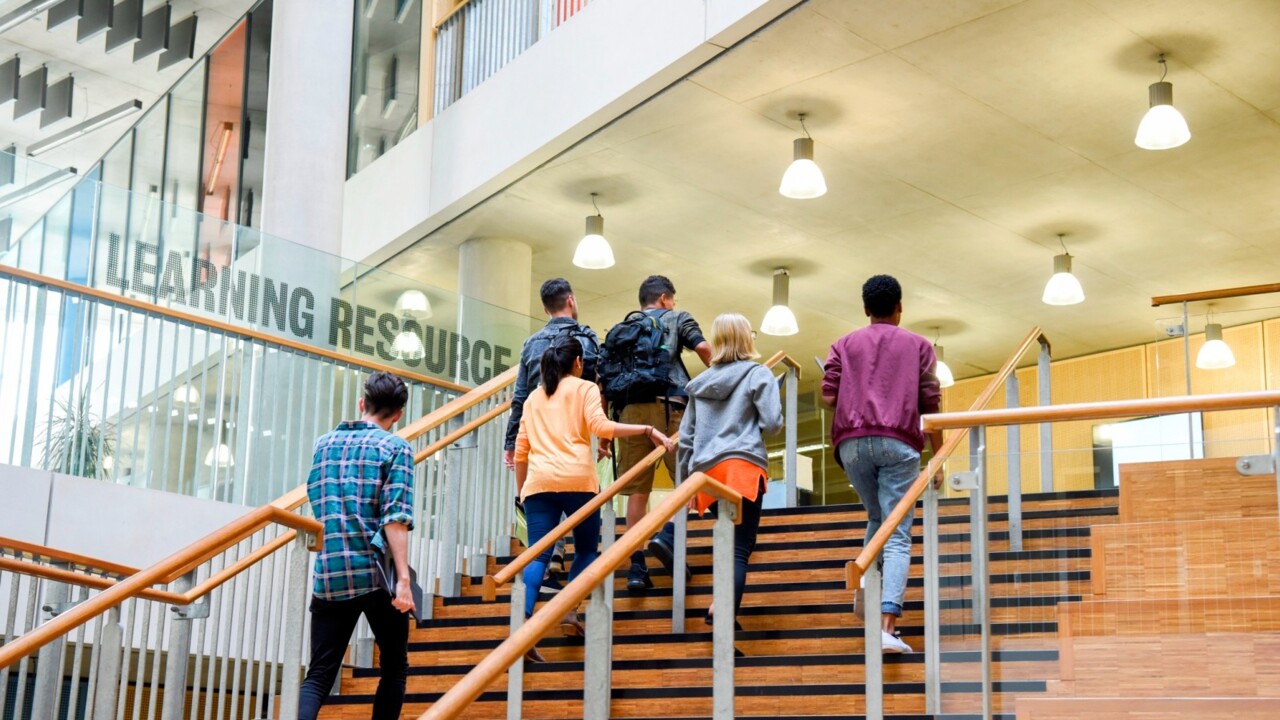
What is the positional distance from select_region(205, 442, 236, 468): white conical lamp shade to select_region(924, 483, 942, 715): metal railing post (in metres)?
4.99

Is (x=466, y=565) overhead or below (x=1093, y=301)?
below

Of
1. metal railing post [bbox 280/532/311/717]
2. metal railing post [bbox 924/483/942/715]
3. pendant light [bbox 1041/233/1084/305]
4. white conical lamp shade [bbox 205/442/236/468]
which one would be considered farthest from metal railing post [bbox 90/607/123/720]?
pendant light [bbox 1041/233/1084/305]

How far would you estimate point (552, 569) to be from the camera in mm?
7602

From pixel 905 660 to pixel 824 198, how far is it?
7.36 meters

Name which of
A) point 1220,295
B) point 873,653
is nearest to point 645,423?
point 873,653

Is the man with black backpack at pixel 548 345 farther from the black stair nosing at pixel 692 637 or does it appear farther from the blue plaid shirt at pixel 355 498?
the blue plaid shirt at pixel 355 498

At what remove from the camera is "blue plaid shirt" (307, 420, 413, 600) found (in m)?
5.32

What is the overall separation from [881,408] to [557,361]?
158cm

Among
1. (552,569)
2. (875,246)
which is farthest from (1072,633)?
(875,246)

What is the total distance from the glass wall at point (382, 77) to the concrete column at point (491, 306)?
145cm

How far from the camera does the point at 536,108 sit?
11.8 meters

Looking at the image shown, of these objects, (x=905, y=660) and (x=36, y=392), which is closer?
(x=905, y=660)

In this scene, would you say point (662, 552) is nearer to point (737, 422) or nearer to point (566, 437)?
point (566, 437)

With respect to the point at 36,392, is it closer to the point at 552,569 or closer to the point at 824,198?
the point at 552,569
